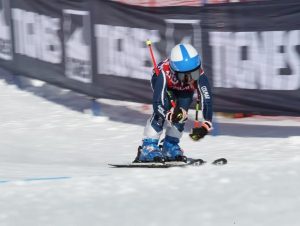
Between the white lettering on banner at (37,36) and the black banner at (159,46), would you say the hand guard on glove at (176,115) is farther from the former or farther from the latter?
the white lettering on banner at (37,36)

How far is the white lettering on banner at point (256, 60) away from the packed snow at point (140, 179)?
82 cm

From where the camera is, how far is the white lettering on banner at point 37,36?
40.5ft

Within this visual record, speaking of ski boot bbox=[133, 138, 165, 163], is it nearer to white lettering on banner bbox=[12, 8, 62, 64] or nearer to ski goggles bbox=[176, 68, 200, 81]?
ski goggles bbox=[176, 68, 200, 81]

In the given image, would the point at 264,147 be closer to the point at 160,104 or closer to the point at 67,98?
the point at 160,104

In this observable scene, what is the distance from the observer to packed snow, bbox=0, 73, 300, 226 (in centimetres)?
519

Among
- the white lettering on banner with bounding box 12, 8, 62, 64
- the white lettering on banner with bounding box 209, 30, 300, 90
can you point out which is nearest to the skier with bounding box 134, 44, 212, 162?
the white lettering on banner with bounding box 209, 30, 300, 90

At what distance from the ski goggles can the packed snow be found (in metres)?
1.03

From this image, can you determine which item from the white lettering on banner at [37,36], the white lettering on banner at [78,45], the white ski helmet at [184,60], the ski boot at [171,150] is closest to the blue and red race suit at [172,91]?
the white ski helmet at [184,60]

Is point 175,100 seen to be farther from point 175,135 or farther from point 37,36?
point 37,36

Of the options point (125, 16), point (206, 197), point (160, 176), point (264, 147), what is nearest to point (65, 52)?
point (125, 16)

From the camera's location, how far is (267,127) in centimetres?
1007

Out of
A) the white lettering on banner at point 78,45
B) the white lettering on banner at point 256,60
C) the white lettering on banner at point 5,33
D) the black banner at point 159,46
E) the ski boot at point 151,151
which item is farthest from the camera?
the white lettering on banner at point 5,33

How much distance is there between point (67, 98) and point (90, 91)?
80.6 inches

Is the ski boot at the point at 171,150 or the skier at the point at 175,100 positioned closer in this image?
the skier at the point at 175,100
